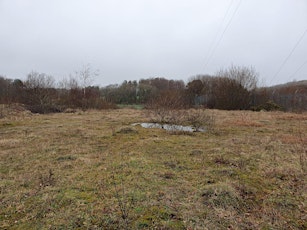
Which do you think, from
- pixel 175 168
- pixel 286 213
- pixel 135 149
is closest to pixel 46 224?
pixel 175 168

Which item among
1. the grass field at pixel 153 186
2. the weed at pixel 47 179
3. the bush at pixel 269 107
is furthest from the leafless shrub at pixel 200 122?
the bush at pixel 269 107

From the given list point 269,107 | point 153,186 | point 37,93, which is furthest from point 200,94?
point 153,186

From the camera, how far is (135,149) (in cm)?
567

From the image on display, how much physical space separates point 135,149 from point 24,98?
58.4ft

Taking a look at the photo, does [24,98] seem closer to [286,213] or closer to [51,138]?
[51,138]

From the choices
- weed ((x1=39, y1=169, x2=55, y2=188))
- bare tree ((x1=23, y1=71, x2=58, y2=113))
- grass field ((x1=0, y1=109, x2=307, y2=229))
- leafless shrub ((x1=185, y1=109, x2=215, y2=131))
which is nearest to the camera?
grass field ((x1=0, y1=109, x2=307, y2=229))

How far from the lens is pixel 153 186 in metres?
3.41

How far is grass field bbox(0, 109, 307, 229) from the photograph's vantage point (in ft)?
8.36

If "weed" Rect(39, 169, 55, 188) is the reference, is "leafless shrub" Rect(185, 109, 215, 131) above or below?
above

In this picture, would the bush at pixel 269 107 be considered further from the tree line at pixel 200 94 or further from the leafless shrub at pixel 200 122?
the leafless shrub at pixel 200 122

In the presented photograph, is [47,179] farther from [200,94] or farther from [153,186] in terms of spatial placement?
[200,94]

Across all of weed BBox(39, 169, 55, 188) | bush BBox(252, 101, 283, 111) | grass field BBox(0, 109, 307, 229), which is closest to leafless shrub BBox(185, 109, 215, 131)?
grass field BBox(0, 109, 307, 229)

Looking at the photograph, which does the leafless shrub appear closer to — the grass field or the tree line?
the grass field

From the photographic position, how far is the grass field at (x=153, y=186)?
255 cm
